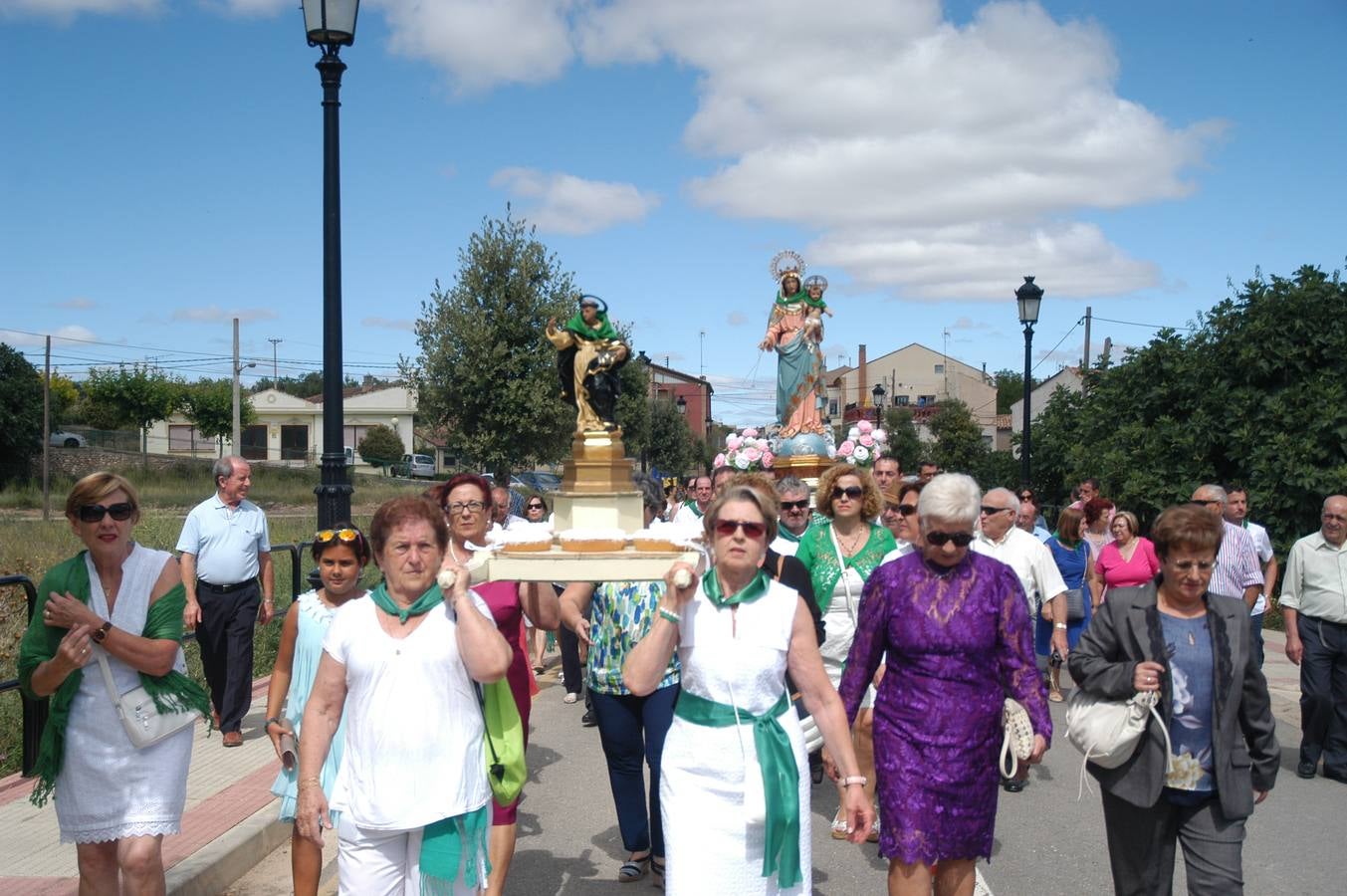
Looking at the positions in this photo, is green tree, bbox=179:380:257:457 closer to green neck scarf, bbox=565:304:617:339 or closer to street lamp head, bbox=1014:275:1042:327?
street lamp head, bbox=1014:275:1042:327

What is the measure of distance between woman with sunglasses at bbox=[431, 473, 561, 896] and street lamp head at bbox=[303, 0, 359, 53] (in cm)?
429

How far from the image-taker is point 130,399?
6247cm

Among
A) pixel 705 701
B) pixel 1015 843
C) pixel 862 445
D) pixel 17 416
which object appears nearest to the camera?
pixel 705 701

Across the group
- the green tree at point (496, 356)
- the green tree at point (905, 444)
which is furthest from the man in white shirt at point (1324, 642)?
the green tree at point (905, 444)

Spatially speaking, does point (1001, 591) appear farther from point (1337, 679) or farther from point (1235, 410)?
point (1235, 410)

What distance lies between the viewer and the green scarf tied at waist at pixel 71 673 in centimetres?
402

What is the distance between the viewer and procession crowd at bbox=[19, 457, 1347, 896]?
364cm

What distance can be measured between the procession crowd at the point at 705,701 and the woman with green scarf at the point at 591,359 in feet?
3.11

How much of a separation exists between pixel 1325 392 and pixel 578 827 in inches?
544

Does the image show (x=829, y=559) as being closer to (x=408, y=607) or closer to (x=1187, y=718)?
(x=1187, y=718)

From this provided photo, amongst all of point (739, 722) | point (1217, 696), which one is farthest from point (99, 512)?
point (1217, 696)

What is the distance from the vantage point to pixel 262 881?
556 cm

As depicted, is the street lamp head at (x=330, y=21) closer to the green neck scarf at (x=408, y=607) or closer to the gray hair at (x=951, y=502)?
the green neck scarf at (x=408, y=607)

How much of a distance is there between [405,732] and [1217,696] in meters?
2.96
